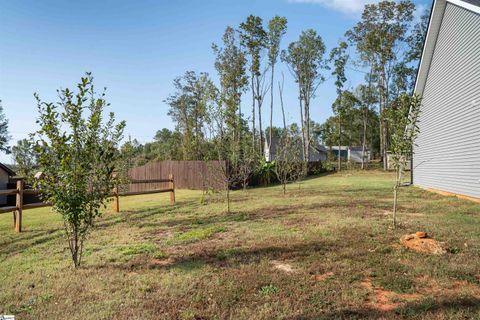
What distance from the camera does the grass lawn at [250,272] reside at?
330 centimetres

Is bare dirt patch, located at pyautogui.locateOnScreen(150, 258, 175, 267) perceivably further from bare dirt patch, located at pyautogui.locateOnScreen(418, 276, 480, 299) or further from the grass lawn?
bare dirt patch, located at pyautogui.locateOnScreen(418, 276, 480, 299)

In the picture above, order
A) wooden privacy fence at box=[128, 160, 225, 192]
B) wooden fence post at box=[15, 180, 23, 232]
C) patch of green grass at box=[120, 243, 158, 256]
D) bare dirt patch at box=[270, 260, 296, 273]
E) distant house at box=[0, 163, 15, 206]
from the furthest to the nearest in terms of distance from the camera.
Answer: wooden privacy fence at box=[128, 160, 225, 192] < distant house at box=[0, 163, 15, 206] < wooden fence post at box=[15, 180, 23, 232] < patch of green grass at box=[120, 243, 158, 256] < bare dirt patch at box=[270, 260, 296, 273]

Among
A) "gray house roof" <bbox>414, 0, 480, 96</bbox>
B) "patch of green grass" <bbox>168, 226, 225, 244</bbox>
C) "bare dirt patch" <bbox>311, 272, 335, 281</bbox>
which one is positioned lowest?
"bare dirt patch" <bbox>311, 272, 335, 281</bbox>

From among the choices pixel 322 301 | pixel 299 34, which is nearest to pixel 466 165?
pixel 322 301

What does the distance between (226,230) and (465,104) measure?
10045mm

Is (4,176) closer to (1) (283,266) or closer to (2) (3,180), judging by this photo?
(2) (3,180)

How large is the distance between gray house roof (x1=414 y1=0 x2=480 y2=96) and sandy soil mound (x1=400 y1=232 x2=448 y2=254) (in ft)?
29.8

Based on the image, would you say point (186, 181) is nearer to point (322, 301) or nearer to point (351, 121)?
point (322, 301)

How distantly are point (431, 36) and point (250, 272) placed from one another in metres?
14.5

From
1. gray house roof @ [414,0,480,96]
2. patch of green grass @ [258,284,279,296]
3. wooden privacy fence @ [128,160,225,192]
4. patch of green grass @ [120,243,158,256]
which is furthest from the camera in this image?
wooden privacy fence @ [128,160,225,192]

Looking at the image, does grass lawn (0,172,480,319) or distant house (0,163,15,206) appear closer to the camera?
grass lawn (0,172,480,319)

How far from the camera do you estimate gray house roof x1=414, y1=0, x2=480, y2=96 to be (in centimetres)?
1217

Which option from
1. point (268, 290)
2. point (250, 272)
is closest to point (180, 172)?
point (250, 272)

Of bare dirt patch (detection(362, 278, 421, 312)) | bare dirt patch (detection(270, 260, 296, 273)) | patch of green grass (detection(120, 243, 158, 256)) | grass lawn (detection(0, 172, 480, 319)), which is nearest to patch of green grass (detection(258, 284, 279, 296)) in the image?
grass lawn (detection(0, 172, 480, 319))
